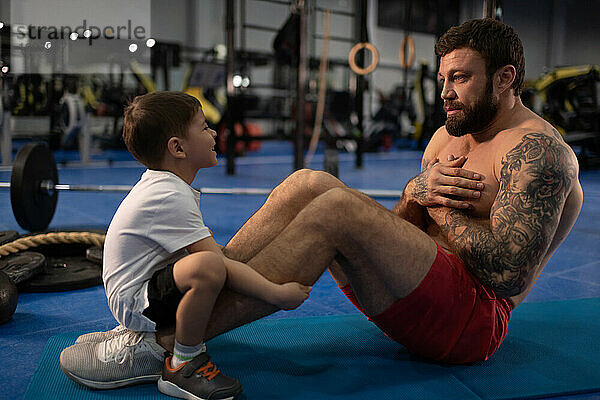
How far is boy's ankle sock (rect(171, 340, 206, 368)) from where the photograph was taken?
1.21 metres

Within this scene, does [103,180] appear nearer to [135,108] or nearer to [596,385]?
[135,108]

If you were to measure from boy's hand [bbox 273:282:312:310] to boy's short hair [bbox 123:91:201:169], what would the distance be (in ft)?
1.29

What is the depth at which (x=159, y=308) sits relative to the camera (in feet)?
3.96

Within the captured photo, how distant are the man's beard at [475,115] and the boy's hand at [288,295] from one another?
609 millimetres

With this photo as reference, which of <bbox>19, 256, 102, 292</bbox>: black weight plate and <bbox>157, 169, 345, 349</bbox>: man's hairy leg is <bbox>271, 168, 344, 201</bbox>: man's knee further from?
<bbox>19, 256, 102, 292</bbox>: black weight plate

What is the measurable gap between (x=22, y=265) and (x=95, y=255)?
0.93 ft

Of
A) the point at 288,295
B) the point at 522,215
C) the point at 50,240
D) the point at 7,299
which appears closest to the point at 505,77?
the point at 522,215

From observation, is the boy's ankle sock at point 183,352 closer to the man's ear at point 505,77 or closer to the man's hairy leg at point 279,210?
the man's hairy leg at point 279,210

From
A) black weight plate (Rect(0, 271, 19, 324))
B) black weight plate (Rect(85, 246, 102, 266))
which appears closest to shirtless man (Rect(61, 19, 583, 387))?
black weight plate (Rect(0, 271, 19, 324))

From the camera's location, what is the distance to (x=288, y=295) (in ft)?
3.86

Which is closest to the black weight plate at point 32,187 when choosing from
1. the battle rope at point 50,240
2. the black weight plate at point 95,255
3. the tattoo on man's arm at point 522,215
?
the battle rope at point 50,240

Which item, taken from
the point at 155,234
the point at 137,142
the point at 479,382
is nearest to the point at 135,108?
the point at 137,142

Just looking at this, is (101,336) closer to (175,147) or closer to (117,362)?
(117,362)

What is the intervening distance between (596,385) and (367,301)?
56 centimetres
